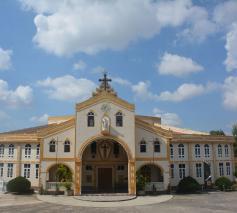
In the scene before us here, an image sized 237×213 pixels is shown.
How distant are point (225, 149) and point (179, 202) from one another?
1479cm

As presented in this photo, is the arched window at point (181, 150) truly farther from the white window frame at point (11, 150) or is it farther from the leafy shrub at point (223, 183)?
the white window frame at point (11, 150)

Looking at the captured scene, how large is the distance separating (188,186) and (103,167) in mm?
9537

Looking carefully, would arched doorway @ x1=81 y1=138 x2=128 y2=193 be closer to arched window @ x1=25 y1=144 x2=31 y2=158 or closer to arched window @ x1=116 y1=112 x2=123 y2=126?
arched window @ x1=116 y1=112 x2=123 y2=126

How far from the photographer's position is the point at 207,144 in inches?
1469

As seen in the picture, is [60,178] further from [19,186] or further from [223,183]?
[223,183]

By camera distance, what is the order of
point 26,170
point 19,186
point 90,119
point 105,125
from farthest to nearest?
point 26,170 → point 19,186 → point 90,119 → point 105,125

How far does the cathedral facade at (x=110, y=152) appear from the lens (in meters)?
30.9

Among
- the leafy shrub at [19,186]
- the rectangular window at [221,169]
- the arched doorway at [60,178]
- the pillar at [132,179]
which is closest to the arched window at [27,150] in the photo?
the leafy shrub at [19,186]

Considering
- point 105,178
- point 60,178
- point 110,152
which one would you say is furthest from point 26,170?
point 110,152

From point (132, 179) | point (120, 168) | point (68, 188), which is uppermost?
point (120, 168)

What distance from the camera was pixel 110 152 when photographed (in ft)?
112

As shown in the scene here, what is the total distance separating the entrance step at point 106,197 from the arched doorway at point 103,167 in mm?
4172

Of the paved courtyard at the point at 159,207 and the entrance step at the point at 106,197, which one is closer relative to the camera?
the paved courtyard at the point at 159,207

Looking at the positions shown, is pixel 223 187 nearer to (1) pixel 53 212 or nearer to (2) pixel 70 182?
(2) pixel 70 182
